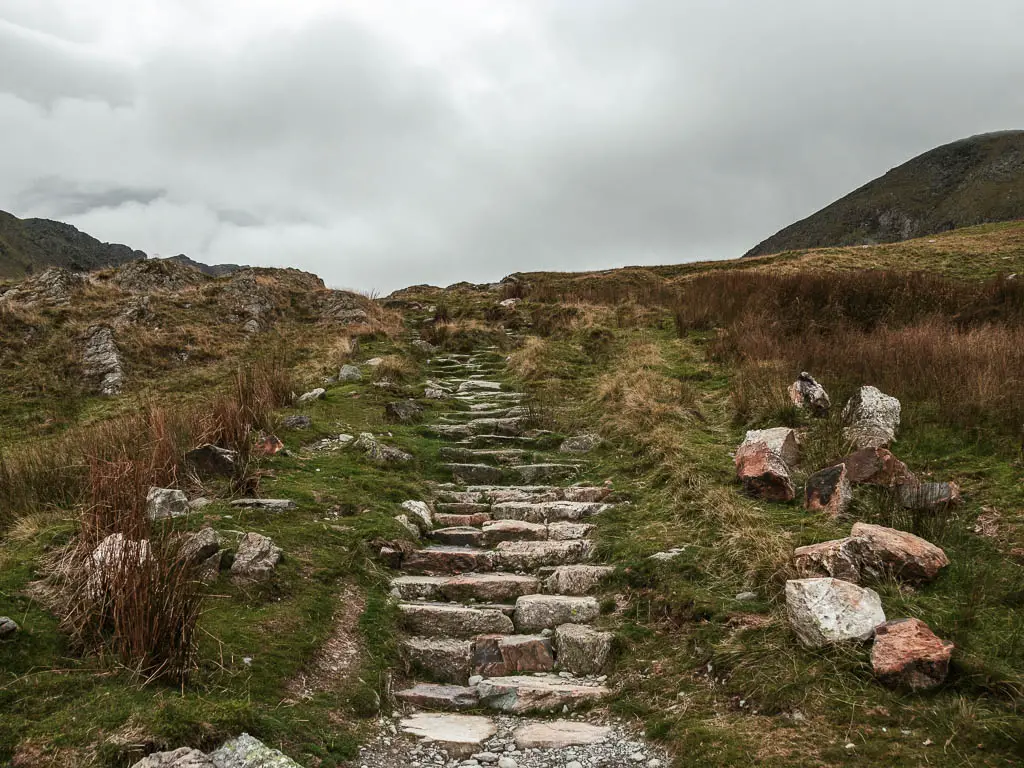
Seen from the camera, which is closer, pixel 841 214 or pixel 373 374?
pixel 373 374

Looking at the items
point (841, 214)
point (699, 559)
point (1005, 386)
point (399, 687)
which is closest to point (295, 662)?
point (399, 687)

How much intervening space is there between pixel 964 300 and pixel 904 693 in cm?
1173

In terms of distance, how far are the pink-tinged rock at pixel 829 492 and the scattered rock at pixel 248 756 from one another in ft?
14.7

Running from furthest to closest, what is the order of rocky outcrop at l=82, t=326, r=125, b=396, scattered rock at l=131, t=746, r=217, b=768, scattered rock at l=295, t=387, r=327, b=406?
1. rocky outcrop at l=82, t=326, r=125, b=396
2. scattered rock at l=295, t=387, r=327, b=406
3. scattered rock at l=131, t=746, r=217, b=768

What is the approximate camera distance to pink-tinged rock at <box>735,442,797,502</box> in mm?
5855

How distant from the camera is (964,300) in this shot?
12.1 metres

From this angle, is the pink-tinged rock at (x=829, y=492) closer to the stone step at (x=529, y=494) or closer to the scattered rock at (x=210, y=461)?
the stone step at (x=529, y=494)

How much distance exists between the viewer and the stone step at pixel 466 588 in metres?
5.31

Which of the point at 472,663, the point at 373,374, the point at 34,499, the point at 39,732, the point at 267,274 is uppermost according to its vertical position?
the point at 267,274

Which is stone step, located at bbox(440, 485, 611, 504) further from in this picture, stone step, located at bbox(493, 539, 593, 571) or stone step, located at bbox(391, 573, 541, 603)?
stone step, located at bbox(391, 573, 541, 603)

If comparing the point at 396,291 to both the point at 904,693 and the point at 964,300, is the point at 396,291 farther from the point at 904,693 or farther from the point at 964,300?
the point at 904,693

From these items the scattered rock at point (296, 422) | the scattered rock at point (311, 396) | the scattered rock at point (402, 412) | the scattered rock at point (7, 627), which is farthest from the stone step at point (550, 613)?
the scattered rock at point (311, 396)

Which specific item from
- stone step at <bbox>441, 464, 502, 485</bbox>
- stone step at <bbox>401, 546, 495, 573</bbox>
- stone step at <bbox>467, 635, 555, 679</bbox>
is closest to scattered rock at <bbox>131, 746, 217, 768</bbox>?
stone step at <bbox>467, 635, 555, 679</bbox>

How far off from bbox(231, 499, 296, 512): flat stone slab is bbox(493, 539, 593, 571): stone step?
Result: 2.10m
